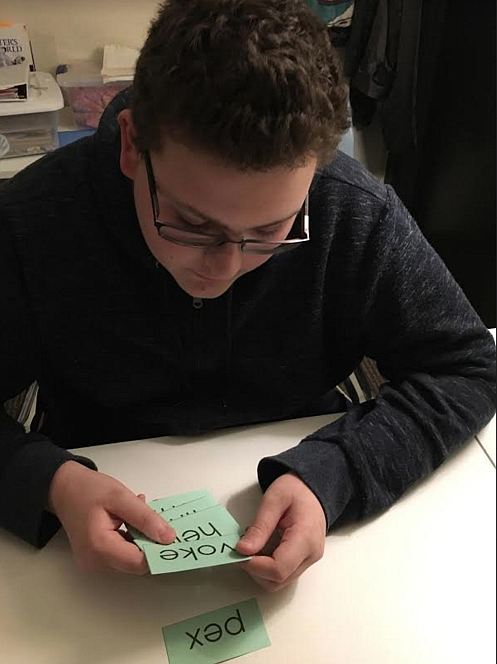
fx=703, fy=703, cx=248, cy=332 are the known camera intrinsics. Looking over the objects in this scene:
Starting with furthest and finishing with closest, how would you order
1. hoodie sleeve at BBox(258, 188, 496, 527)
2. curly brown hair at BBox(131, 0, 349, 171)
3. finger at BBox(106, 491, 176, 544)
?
1. hoodie sleeve at BBox(258, 188, 496, 527)
2. finger at BBox(106, 491, 176, 544)
3. curly brown hair at BBox(131, 0, 349, 171)

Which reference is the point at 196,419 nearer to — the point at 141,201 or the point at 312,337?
the point at 312,337

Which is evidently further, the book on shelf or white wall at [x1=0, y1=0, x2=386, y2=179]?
white wall at [x1=0, y1=0, x2=386, y2=179]

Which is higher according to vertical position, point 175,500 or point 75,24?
point 75,24

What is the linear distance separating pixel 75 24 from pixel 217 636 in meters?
1.79

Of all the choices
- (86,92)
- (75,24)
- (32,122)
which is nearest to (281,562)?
(32,122)

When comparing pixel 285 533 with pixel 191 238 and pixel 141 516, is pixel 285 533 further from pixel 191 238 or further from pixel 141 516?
pixel 191 238

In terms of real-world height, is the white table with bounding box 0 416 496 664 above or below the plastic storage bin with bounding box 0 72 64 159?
below

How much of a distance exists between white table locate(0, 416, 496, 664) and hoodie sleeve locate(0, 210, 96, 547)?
32mm

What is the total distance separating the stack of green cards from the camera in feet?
2.33

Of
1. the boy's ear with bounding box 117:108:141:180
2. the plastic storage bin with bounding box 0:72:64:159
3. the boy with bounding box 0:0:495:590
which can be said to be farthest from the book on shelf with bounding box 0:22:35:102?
the boy's ear with bounding box 117:108:141:180

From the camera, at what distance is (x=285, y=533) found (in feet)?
2.52

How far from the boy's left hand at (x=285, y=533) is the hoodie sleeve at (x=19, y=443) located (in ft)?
0.75

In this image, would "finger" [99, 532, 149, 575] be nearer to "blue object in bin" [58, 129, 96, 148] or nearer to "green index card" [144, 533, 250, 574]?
"green index card" [144, 533, 250, 574]

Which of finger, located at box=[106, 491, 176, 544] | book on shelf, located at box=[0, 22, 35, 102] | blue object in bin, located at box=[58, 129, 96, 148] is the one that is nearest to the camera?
finger, located at box=[106, 491, 176, 544]
